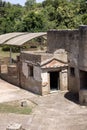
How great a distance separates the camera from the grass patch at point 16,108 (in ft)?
60.6

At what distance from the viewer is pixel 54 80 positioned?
23.5m

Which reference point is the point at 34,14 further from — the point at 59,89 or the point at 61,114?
the point at 61,114

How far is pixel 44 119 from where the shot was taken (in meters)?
17.1

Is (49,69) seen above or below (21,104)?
Answer: above

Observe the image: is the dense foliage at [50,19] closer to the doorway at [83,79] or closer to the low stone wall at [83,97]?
the doorway at [83,79]

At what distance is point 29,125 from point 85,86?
5.65 meters

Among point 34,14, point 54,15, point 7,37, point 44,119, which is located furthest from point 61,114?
point 54,15

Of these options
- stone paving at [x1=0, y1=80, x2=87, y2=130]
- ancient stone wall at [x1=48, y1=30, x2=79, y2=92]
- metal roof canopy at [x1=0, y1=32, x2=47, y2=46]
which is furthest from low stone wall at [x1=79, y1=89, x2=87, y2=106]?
metal roof canopy at [x1=0, y1=32, x2=47, y2=46]

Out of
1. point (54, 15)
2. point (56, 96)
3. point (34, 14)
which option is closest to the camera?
point (56, 96)

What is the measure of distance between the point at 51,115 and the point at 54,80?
19.8 feet

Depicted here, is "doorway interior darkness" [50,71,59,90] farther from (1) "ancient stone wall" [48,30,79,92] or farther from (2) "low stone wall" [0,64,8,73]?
(2) "low stone wall" [0,64,8,73]

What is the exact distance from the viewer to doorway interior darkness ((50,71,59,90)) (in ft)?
73.9

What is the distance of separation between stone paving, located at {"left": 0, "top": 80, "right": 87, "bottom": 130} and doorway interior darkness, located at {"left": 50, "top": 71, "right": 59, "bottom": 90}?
2.77ft

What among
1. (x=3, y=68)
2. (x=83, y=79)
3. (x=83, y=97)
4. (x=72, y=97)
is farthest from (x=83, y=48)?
(x=3, y=68)
